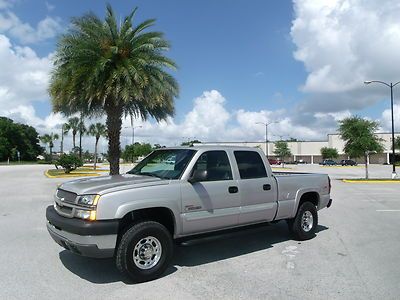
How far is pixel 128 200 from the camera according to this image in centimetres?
535

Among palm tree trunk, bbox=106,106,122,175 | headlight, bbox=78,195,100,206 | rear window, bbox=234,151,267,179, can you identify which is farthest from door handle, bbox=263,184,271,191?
palm tree trunk, bbox=106,106,122,175

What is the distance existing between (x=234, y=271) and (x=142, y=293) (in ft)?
5.07

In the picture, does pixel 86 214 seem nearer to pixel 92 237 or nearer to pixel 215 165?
pixel 92 237

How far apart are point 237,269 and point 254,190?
150 centimetres

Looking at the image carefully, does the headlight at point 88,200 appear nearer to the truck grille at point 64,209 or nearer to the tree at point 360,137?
the truck grille at point 64,209

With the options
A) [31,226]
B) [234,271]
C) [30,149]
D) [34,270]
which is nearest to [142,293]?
[234,271]

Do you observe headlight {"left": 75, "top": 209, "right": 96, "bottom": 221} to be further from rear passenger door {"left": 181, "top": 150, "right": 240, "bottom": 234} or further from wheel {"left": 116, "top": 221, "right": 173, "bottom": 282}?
rear passenger door {"left": 181, "top": 150, "right": 240, "bottom": 234}

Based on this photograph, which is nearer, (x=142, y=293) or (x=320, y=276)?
(x=142, y=293)

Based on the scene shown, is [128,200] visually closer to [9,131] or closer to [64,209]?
[64,209]

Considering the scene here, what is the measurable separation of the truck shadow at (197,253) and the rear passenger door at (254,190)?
27cm

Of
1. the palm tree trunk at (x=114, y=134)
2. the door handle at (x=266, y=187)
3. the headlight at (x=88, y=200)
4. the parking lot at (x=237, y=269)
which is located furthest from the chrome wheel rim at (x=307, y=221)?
the palm tree trunk at (x=114, y=134)

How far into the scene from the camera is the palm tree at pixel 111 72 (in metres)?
17.3

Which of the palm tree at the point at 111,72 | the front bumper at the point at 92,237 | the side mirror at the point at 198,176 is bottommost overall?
the front bumper at the point at 92,237

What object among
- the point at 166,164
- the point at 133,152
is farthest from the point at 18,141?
the point at 166,164
